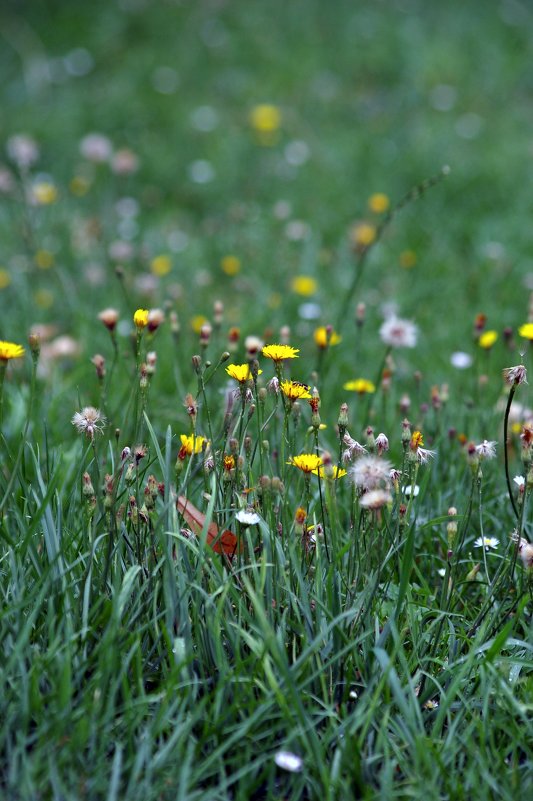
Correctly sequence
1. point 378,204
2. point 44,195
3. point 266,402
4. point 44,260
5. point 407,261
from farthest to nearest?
point 378,204 < point 44,195 < point 407,261 < point 44,260 < point 266,402

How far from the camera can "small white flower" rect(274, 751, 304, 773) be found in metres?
1.26

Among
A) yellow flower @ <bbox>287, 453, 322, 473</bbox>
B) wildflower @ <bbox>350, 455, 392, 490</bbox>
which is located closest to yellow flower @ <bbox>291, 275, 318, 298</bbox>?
yellow flower @ <bbox>287, 453, 322, 473</bbox>

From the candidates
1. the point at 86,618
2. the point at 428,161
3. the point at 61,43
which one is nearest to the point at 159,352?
the point at 86,618

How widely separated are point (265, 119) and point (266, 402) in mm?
3140

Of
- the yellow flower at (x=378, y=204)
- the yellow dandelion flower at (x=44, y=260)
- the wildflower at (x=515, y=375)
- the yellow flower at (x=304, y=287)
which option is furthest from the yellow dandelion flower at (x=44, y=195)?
the wildflower at (x=515, y=375)

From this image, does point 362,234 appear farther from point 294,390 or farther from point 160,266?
point 294,390

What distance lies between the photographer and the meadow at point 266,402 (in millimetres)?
1326

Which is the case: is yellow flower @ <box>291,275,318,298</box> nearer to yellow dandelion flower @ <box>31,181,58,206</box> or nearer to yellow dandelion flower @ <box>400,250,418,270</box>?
yellow dandelion flower @ <box>400,250,418,270</box>

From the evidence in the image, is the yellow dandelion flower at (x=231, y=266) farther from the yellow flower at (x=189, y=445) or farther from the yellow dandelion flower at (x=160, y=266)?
the yellow flower at (x=189, y=445)

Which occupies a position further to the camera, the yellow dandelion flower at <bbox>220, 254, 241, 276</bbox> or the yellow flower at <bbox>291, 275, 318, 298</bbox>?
the yellow dandelion flower at <bbox>220, 254, 241, 276</bbox>

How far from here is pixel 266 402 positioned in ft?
7.57

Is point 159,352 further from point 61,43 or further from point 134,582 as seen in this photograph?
point 61,43

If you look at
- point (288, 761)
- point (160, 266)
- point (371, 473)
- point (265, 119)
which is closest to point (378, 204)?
point (160, 266)

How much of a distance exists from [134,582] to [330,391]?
1277 millimetres
